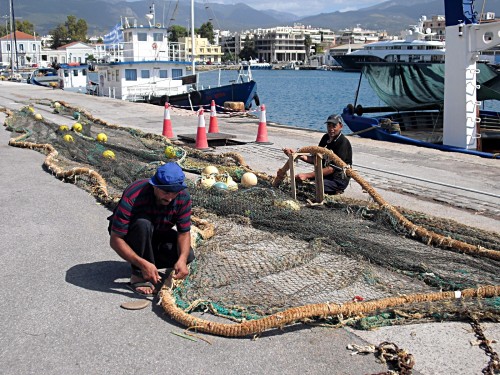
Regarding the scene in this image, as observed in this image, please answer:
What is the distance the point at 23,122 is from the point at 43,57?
111319mm

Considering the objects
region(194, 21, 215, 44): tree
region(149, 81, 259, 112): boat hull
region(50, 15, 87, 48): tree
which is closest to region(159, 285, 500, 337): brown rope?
region(149, 81, 259, 112): boat hull

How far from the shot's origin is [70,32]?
141 meters

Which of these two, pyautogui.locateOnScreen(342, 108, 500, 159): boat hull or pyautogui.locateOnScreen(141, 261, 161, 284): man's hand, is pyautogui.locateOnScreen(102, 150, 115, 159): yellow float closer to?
pyautogui.locateOnScreen(141, 261, 161, 284): man's hand

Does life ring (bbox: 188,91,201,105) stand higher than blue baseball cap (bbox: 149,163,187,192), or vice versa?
life ring (bbox: 188,91,201,105)

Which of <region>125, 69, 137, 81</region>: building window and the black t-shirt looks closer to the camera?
the black t-shirt

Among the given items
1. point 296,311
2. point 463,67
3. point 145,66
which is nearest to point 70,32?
point 145,66

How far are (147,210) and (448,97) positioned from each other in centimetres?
1042

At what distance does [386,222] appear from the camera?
6398 millimetres

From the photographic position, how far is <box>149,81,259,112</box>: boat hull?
2686cm

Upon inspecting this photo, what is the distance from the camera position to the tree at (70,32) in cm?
13890

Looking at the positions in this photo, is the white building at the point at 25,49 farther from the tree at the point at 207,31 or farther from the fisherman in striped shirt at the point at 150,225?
the fisherman in striped shirt at the point at 150,225

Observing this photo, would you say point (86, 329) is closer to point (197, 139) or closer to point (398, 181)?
point (398, 181)

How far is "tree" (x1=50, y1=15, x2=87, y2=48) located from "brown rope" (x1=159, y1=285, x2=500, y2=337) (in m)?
144

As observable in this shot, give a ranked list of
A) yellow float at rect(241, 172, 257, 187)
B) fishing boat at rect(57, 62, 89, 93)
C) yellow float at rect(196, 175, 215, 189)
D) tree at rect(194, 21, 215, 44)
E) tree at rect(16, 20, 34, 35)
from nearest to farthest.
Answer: yellow float at rect(196, 175, 215, 189)
yellow float at rect(241, 172, 257, 187)
fishing boat at rect(57, 62, 89, 93)
tree at rect(16, 20, 34, 35)
tree at rect(194, 21, 215, 44)
